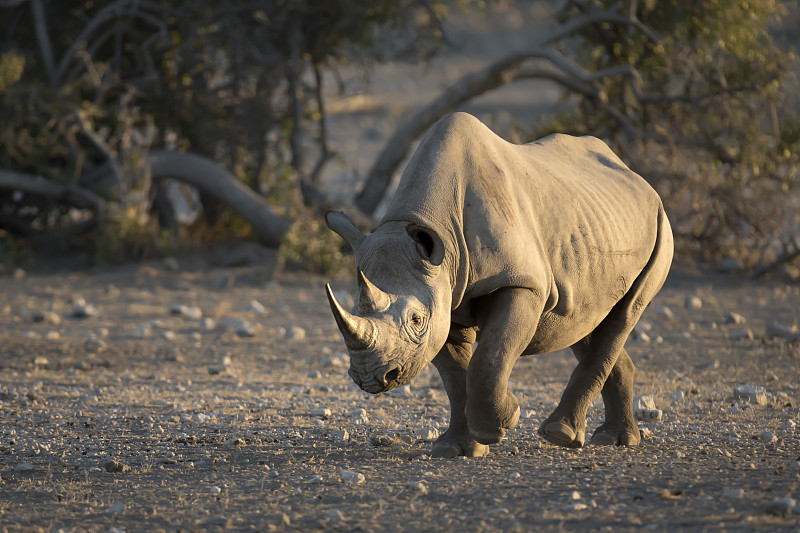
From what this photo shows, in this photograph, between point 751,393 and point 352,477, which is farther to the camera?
point 751,393

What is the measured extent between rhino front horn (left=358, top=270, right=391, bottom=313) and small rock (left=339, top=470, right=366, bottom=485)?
0.82 m

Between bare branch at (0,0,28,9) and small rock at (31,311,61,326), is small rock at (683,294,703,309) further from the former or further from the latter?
bare branch at (0,0,28,9)

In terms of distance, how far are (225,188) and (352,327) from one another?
9.12 meters

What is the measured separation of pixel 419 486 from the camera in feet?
14.6

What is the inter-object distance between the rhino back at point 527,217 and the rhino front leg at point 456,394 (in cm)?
26

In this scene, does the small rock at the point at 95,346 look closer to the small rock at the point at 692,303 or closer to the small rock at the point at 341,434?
the small rock at the point at 341,434

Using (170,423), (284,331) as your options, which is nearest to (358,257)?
(170,423)

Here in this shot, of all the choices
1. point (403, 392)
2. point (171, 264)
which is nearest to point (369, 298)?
point (403, 392)

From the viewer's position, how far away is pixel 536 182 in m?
4.97

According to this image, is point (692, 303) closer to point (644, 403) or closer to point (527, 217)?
point (644, 403)

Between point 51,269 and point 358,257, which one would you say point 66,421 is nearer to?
point 358,257

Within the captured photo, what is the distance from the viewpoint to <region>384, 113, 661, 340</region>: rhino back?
4.57m

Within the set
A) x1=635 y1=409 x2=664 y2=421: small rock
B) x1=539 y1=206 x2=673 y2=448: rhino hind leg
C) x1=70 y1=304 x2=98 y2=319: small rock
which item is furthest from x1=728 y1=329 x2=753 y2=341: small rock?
x1=70 y1=304 x2=98 y2=319: small rock

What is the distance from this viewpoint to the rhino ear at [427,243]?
442 cm
